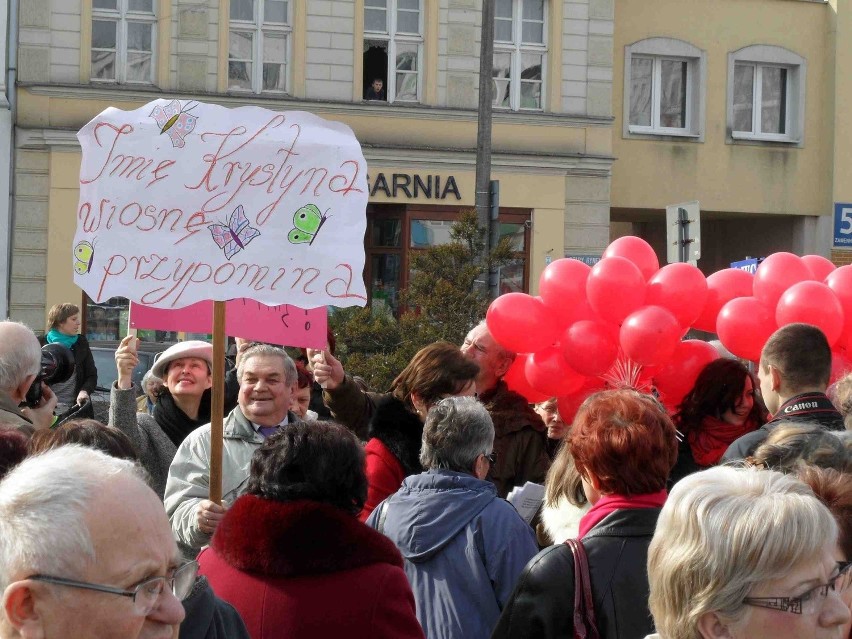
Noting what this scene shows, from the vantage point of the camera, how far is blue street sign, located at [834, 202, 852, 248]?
966 inches

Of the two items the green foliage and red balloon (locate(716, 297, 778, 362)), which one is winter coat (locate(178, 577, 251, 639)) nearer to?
red balloon (locate(716, 297, 778, 362))

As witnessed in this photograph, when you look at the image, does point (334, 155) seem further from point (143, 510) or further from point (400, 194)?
point (400, 194)

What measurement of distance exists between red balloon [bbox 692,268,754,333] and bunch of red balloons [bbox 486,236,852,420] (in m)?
0.18

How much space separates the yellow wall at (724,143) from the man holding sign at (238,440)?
19.0 m

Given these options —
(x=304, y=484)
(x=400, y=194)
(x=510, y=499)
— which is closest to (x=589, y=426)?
(x=304, y=484)

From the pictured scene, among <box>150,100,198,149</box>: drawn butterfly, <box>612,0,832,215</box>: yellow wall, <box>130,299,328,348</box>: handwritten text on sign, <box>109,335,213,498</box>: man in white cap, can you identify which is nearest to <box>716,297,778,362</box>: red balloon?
<box>130,299,328,348</box>: handwritten text on sign

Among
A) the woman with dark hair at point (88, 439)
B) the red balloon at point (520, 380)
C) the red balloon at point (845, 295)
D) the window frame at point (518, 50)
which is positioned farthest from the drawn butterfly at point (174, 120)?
the window frame at point (518, 50)

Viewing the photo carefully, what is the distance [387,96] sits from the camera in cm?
2227

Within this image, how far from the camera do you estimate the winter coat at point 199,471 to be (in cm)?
491

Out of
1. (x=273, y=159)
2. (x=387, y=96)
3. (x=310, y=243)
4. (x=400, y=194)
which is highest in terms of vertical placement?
(x=387, y=96)

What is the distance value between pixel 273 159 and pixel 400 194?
16992mm

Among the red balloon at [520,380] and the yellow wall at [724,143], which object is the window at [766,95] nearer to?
the yellow wall at [724,143]

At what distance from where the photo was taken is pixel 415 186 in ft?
72.2

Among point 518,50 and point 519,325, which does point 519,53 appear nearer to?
point 518,50
